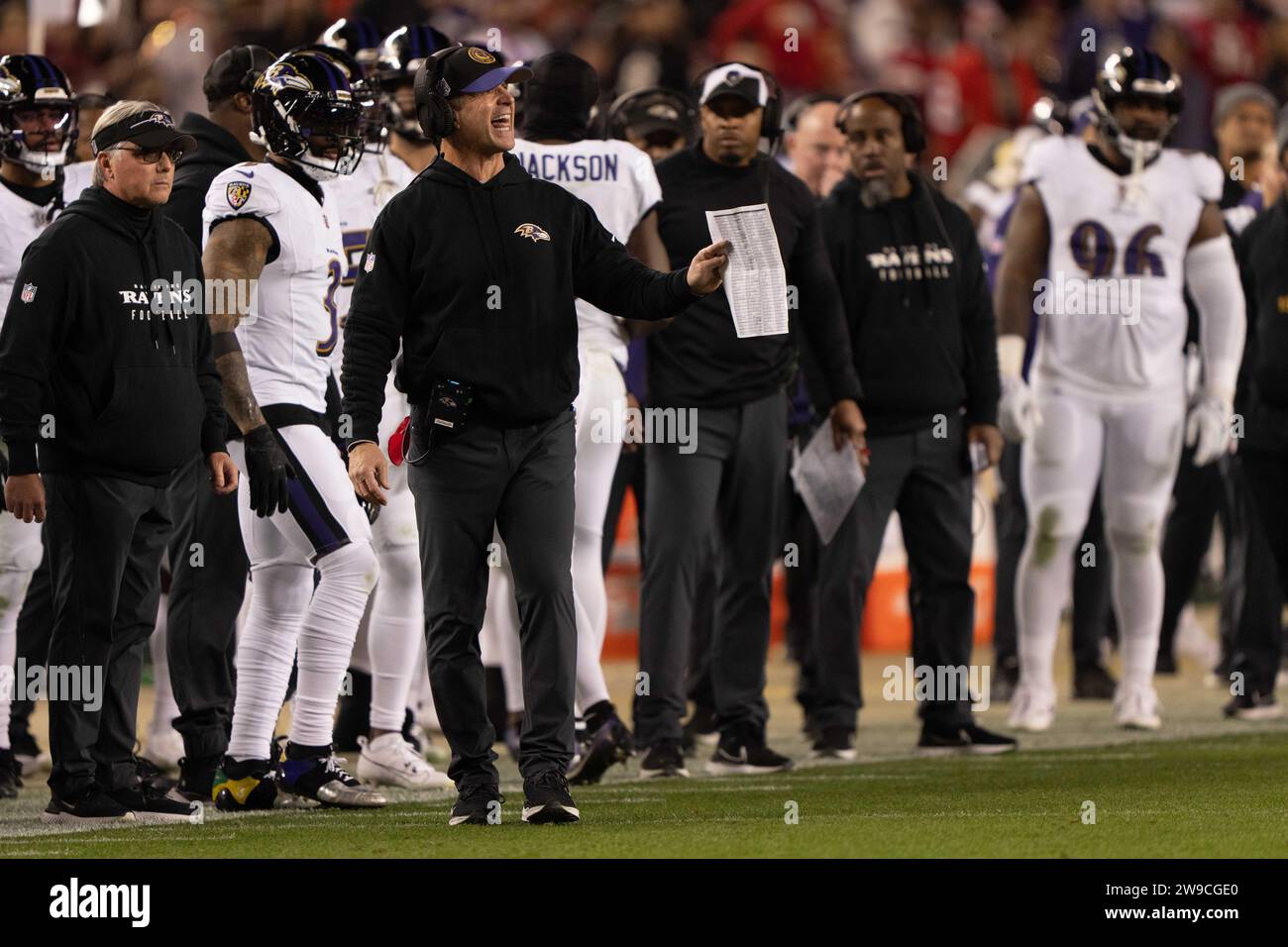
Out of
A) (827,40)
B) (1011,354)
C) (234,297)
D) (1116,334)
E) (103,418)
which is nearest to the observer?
(103,418)

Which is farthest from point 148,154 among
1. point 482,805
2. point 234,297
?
point 482,805

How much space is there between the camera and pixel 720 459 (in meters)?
8.23

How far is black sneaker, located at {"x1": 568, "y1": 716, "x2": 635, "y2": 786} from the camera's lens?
25.3 ft

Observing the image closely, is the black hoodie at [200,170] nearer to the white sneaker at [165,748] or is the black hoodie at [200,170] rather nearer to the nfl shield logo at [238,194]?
the nfl shield logo at [238,194]

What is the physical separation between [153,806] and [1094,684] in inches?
209

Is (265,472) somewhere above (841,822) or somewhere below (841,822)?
above

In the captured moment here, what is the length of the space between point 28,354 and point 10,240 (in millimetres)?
1378

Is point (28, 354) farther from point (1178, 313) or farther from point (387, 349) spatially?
point (1178, 313)

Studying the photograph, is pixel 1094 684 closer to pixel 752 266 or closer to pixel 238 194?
pixel 752 266

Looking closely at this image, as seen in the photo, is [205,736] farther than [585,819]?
Yes

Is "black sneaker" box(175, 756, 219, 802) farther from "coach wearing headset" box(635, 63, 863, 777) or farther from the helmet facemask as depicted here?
the helmet facemask

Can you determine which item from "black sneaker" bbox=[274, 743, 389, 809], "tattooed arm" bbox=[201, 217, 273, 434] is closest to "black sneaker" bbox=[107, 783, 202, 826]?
"black sneaker" bbox=[274, 743, 389, 809]
